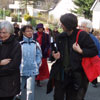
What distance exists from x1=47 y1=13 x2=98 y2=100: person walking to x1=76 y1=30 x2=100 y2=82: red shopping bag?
2.9 inches

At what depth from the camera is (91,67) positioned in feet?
14.5

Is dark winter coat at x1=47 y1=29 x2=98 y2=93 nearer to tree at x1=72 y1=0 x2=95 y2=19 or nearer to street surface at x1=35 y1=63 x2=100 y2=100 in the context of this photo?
street surface at x1=35 y1=63 x2=100 y2=100

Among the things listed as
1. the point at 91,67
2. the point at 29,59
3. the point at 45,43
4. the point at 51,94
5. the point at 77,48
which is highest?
the point at 77,48

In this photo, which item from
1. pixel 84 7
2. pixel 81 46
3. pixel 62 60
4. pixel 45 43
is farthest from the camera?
pixel 84 7

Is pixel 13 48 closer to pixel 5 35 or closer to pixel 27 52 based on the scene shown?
pixel 5 35

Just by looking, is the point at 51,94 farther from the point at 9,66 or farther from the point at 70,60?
the point at 9,66

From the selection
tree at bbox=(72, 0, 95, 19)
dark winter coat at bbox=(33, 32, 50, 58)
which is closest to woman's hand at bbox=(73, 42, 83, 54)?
dark winter coat at bbox=(33, 32, 50, 58)

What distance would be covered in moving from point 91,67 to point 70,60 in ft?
1.03

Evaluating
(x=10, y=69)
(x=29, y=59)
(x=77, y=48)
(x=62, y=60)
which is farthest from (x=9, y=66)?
(x=29, y=59)

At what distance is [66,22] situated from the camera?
4359 mm

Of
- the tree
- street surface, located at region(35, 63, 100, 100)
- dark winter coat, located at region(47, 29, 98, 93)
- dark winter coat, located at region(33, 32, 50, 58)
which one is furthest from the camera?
the tree

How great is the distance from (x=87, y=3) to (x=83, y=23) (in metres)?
44.9

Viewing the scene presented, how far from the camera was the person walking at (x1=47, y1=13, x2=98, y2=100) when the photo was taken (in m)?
4.37

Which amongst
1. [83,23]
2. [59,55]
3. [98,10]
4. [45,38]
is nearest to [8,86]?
[59,55]
